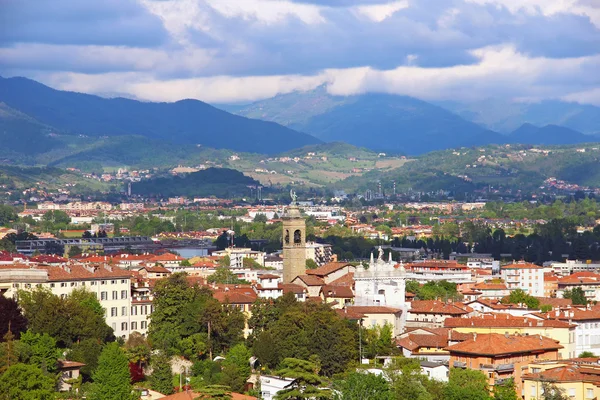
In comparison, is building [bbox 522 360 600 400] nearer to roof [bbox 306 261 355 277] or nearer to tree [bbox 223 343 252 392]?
tree [bbox 223 343 252 392]

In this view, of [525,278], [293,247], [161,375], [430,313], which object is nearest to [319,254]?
[525,278]

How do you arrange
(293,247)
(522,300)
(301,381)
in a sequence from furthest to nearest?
Result: (293,247)
(522,300)
(301,381)

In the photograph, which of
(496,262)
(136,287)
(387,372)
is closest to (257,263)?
(496,262)

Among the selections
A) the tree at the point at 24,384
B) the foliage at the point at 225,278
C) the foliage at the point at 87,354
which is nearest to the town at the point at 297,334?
the foliage at the point at 87,354

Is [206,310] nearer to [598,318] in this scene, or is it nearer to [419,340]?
[419,340]

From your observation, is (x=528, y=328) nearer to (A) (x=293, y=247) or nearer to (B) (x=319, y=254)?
(A) (x=293, y=247)

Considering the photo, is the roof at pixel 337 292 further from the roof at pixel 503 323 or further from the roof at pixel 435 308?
the roof at pixel 503 323

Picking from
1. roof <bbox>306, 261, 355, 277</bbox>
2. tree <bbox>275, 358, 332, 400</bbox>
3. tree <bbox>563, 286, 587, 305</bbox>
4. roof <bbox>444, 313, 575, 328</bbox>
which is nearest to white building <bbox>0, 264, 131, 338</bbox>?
tree <bbox>275, 358, 332, 400</bbox>
